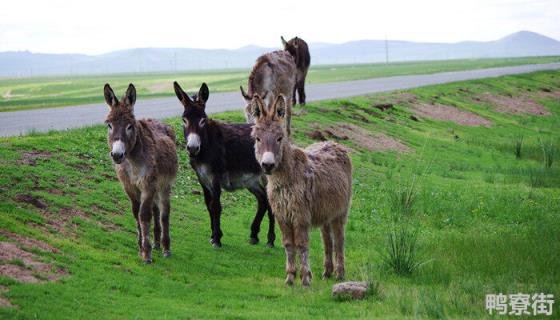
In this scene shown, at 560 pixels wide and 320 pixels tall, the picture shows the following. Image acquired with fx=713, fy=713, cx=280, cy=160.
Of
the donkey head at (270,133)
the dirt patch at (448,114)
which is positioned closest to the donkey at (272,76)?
the donkey head at (270,133)

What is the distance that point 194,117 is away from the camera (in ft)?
42.5

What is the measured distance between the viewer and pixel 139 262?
11562 millimetres

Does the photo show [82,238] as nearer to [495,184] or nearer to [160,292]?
[160,292]

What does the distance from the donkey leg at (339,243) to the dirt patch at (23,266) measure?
4361mm

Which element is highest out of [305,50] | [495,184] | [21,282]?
[305,50]

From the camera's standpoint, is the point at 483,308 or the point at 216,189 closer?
the point at 483,308

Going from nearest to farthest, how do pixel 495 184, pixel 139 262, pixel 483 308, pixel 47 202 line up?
pixel 483 308 < pixel 139 262 < pixel 47 202 < pixel 495 184

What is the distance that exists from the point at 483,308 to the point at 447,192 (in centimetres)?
1154

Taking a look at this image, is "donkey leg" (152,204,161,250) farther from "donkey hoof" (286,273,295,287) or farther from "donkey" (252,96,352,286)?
"donkey hoof" (286,273,295,287)

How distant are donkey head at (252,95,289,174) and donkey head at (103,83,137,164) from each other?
2124 mm

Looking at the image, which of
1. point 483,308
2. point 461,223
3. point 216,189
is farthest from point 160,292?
point 461,223

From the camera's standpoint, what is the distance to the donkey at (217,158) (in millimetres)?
12984

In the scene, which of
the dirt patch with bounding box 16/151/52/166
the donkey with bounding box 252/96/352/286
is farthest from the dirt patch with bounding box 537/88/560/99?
the donkey with bounding box 252/96/352/286

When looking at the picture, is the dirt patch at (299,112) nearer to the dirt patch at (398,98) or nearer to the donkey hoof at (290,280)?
the dirt patch at (398,98)
